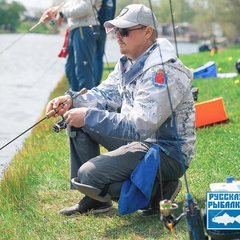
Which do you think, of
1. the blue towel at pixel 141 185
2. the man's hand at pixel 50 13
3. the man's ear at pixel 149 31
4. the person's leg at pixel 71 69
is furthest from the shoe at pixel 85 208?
the person's leg at pixel 71 69

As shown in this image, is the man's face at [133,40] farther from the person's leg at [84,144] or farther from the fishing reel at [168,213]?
the fishing reel at [168,213]

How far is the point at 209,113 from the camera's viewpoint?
7.00 metres

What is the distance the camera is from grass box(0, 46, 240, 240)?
4.30m

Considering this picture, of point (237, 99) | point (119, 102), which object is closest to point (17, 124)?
point (237, 99)

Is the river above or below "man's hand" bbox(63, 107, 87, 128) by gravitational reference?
below

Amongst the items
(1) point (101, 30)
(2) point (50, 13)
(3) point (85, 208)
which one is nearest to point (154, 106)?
(3) point (85, 208)

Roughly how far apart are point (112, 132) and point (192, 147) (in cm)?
54

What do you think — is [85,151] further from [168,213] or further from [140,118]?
[168,213]

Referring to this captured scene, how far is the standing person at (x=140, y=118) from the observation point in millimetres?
4258

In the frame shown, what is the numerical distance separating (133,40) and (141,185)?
0.85m

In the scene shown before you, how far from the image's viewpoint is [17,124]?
926 cm

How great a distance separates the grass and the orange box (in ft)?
0.23

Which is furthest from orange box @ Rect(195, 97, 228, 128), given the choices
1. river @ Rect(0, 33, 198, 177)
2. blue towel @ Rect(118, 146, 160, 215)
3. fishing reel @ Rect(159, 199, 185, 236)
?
fishing reel @ Rect(159, 199, 185, 236)

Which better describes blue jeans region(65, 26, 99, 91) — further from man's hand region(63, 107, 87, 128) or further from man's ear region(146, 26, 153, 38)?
man's hand region(63, 107, 87, 128)
